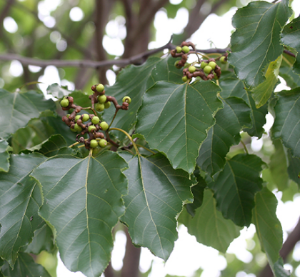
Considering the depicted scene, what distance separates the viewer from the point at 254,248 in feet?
13.0

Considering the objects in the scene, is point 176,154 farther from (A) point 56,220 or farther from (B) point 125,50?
(B) point 125,50

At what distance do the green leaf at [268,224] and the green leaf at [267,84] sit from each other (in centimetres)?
34

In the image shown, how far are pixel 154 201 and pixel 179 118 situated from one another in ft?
0.60

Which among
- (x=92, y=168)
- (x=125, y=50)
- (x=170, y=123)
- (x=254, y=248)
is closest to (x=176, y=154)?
(x=170, y=123)

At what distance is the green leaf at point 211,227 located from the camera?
105 centimetres

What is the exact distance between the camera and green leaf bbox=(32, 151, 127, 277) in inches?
21.7

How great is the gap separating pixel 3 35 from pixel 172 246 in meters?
3.11

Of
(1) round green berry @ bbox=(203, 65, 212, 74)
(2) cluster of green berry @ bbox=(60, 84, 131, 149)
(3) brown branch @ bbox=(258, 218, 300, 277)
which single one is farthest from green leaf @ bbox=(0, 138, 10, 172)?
(3) brown branch @ bbox=(258, 218, 300, 277)

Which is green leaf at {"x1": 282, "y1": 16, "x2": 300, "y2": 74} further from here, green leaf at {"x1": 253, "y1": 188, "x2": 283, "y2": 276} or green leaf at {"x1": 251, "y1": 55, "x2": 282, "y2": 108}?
green leaf at {"x1": 253, "y1": 188, "x2": 283, "y2": 276}

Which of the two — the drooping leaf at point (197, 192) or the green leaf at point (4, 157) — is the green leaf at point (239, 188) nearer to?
the drooping leaf at point (197, 192)

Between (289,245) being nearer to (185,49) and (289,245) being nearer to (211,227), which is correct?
(211,227)

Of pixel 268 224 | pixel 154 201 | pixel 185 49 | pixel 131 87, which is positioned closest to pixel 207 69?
pixel 185 49

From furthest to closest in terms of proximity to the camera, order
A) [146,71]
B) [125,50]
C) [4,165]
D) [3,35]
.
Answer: [3,35] < [125,50] < [146,71] < [4,165]

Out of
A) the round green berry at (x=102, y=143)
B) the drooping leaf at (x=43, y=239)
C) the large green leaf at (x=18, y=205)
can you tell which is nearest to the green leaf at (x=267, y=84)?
the round green berry at (x=102, y=143)
